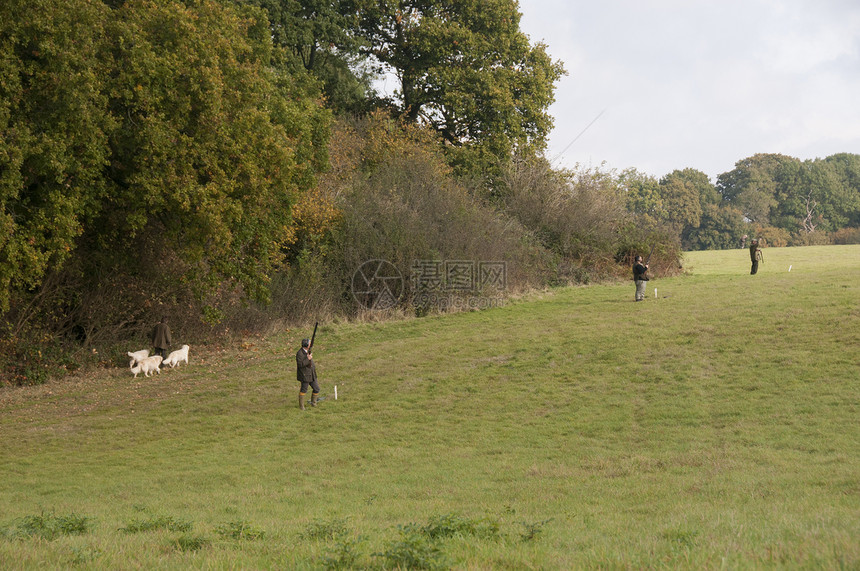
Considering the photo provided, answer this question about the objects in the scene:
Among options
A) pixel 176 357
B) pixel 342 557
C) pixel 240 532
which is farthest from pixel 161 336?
pixel 342 557

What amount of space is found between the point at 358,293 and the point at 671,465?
22244 millimetres

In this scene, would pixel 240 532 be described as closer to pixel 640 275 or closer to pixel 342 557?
pixel 342 557

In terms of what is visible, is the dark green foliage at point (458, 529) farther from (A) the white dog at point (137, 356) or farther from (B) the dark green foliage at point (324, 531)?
(A) the white dog at point (137, 356)

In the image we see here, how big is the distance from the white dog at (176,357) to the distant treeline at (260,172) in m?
1.66

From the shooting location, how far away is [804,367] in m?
18.4

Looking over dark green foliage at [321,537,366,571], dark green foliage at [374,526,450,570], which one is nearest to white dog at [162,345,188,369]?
dark green foliage at [321,537,366,571]

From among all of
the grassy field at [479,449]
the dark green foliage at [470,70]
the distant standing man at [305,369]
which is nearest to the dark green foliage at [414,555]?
the grassy field at [479,449]

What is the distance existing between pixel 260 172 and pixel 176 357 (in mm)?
6995

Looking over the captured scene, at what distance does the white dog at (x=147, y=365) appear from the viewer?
23414 mm

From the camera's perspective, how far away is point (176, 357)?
24594 millimetres

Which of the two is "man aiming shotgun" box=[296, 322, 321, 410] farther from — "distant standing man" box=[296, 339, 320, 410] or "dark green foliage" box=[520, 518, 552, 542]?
"dark green foliage" box=[520, 518, 552, 542]

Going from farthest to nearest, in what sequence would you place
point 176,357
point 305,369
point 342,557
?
point 176,357 < point 305,369 < point 342,557

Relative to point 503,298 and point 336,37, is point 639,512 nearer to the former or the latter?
point 503,298

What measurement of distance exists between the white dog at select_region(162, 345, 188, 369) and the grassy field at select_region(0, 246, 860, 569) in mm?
544
